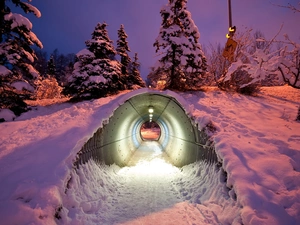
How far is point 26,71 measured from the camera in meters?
9.65

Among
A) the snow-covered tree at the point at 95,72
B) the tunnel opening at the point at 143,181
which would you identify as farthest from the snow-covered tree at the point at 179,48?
the tunnel opening at the point at 143,181

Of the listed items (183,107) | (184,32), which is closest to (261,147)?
(183,107)

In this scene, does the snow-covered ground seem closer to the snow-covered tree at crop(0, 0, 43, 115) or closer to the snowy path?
the snowy path

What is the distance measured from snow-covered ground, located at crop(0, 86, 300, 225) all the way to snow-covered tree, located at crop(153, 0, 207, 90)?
618 cm

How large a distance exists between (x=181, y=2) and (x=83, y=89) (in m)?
9.19

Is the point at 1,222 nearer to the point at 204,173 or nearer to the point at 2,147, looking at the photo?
the point at 2,147

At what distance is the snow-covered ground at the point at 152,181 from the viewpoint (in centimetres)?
398

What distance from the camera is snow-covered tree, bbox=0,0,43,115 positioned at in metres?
9.12

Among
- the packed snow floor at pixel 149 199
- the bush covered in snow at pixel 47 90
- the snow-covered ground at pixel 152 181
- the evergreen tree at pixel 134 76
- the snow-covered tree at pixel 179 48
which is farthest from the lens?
the evergreen tree at pixel 134 76

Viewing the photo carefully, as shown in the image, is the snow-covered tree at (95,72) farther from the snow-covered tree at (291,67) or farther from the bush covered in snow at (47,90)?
the bush covered in snow at (47,90)

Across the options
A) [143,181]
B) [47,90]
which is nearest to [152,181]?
[143,181]

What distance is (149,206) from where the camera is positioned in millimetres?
5492

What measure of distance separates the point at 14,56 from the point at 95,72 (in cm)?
546

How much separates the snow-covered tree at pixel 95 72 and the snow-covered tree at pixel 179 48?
11.4ft
